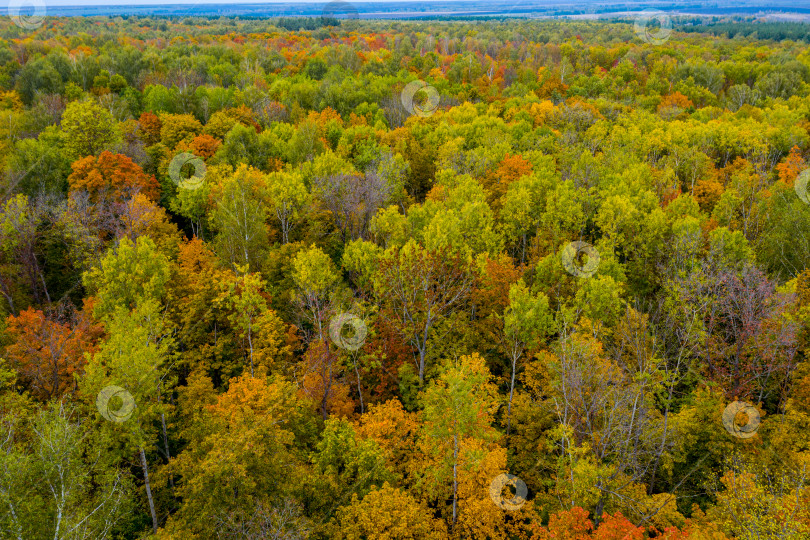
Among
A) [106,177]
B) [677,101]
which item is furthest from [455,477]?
[677,101]

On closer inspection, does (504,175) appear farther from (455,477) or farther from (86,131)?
(86,131)

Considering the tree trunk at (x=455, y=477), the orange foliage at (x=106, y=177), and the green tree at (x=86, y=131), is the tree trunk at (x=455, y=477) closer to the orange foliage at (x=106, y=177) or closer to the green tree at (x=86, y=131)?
the orange foliage at (x=106, y=177)

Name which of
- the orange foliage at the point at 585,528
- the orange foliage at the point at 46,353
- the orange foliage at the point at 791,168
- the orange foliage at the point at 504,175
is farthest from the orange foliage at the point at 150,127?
the orange foliage at the point at 791,168

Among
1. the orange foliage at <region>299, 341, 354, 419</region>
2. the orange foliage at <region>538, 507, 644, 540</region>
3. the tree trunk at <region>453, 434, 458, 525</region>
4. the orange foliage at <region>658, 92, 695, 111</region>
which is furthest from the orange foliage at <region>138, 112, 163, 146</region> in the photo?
the orange foliage at <region>658, 92, 695, 111</region>

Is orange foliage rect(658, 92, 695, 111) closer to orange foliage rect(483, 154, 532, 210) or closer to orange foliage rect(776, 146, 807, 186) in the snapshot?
orange foliage rect(776, 146, 807, 186)

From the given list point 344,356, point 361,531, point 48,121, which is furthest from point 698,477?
point 48,121
